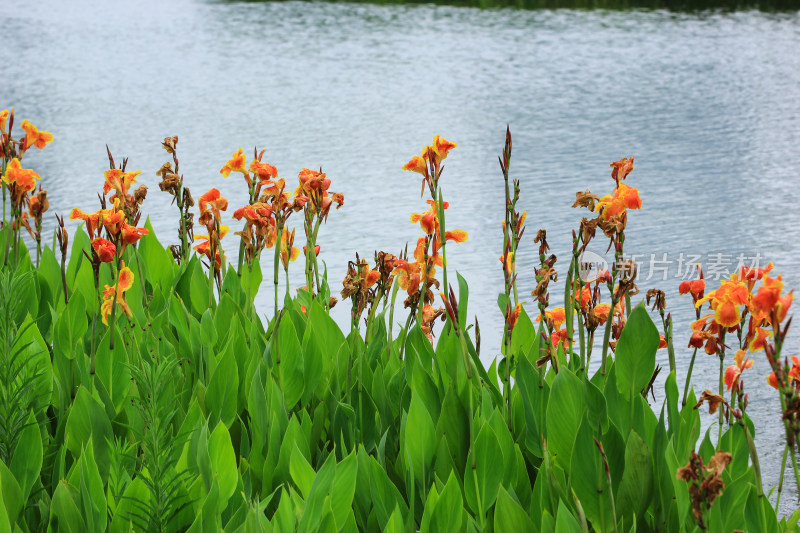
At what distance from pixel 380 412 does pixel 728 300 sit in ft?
2.11

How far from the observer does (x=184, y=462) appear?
1.24 m

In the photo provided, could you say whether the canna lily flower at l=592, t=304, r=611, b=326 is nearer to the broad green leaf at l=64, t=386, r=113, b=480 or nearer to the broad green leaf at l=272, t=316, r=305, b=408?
the broad green leaf at l=272, t=316, r=305, b=408

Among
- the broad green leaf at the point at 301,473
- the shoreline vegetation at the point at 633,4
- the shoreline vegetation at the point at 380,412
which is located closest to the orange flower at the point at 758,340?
the shoreline vegetation at the point at 380,412

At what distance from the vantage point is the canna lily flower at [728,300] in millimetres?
1185

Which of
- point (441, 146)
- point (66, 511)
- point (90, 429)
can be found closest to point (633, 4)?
point (441, 146)

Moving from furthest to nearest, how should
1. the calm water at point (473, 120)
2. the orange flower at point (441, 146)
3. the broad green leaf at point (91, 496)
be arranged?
1. the calm water at point (473, 120)
2. the orange flower at point (441, 146)
3. the broad green leaf at point (91, 496)

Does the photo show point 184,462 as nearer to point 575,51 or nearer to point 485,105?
point 485,105

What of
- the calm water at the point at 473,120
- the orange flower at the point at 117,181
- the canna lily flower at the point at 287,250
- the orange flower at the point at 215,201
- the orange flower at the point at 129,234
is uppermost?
the orange flower at the point at 117,181

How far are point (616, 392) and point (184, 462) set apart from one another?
0.68 metres

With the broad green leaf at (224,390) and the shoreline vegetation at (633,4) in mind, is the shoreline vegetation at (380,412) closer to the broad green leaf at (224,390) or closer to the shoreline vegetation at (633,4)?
the broad green leaf at (224,390)

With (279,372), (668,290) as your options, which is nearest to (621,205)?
(279,372)

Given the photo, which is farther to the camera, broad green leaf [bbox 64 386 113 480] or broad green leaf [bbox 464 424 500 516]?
broad green leaf [bbox 64 386 113 480]

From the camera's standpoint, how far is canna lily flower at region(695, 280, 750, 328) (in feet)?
3.89

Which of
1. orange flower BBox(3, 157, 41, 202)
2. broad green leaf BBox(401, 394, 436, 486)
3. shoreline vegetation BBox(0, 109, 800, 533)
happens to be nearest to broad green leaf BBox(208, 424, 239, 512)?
shoreline vegetation BBox(0, 109, 800, 533)
